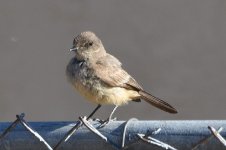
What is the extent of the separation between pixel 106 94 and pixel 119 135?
2.50 metres

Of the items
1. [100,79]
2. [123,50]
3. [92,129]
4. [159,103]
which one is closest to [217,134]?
[92,129]

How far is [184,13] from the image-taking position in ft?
25.1

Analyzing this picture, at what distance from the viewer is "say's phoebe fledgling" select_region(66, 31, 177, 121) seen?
5469 millimetres

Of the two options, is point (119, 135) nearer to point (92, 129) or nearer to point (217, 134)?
point (92, 129)

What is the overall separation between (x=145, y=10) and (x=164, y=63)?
57 cm

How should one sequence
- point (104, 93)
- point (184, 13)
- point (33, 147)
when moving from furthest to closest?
point (184, 13)
point (104, 93)
point (33, 147)

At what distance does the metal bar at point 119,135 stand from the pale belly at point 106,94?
2.08 metres

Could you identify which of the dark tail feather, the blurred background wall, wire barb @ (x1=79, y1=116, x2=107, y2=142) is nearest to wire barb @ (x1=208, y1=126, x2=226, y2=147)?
wire barb @ (x1=79, y1=116, x2=107, y2=142)

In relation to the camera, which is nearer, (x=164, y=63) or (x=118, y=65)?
(x=118, y=65)

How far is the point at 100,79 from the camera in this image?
5.59 metres

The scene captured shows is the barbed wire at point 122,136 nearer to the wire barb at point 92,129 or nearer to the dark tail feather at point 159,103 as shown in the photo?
the wire barb at point 92,129

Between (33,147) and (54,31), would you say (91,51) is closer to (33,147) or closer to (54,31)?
(54,31)

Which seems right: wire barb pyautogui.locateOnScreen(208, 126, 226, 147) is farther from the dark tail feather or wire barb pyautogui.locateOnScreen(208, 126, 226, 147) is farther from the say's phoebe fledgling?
the say's phoebe fledgling

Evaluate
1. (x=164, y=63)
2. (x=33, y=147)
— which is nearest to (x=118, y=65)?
(x=164, y=63)
